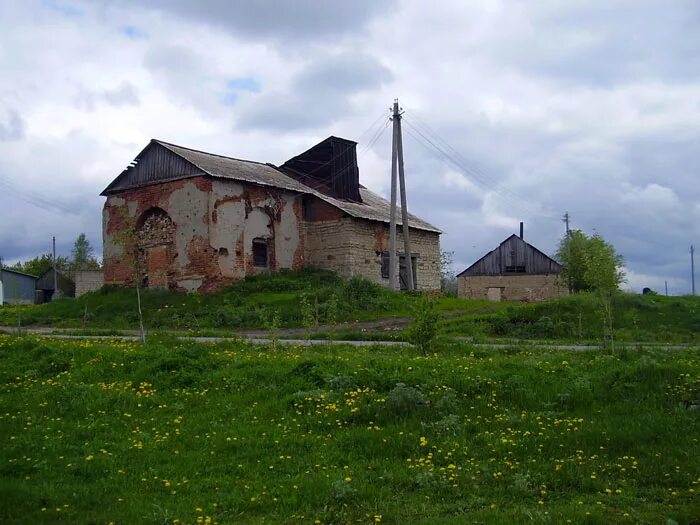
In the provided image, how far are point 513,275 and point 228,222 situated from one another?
2730 centimetres

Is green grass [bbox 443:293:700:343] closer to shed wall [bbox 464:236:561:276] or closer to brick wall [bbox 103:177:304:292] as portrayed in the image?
brick wall [bbox 103:177:304:292]

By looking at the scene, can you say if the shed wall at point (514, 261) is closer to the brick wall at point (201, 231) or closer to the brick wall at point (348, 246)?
the brick wall at point (348, 246)

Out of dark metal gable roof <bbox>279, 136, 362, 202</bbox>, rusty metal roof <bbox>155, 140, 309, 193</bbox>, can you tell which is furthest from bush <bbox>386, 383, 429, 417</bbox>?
dark metal gable roof <bbox>279, 136, 362, 202</bbox>

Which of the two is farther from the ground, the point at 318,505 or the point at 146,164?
the point at 146,164

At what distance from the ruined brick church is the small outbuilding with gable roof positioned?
15.3 m

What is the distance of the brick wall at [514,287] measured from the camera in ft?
158

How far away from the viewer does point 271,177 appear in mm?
33688

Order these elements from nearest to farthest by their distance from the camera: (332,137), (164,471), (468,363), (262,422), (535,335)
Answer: (164,471), (262,422), (468,363), (535,335), (332,137)

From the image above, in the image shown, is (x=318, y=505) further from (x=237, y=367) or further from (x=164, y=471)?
(x=237, y=367)

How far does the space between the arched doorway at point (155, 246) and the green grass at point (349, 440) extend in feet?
59.1

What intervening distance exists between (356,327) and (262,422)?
13.7m

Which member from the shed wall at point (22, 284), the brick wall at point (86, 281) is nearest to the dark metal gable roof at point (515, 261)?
the brick wall at point (86, 281)

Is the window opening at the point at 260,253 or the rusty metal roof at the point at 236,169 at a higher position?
the rusty metal roof at the point at 236,169

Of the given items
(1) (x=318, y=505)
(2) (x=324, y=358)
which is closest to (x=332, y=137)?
(2) (x=324, y=358)
